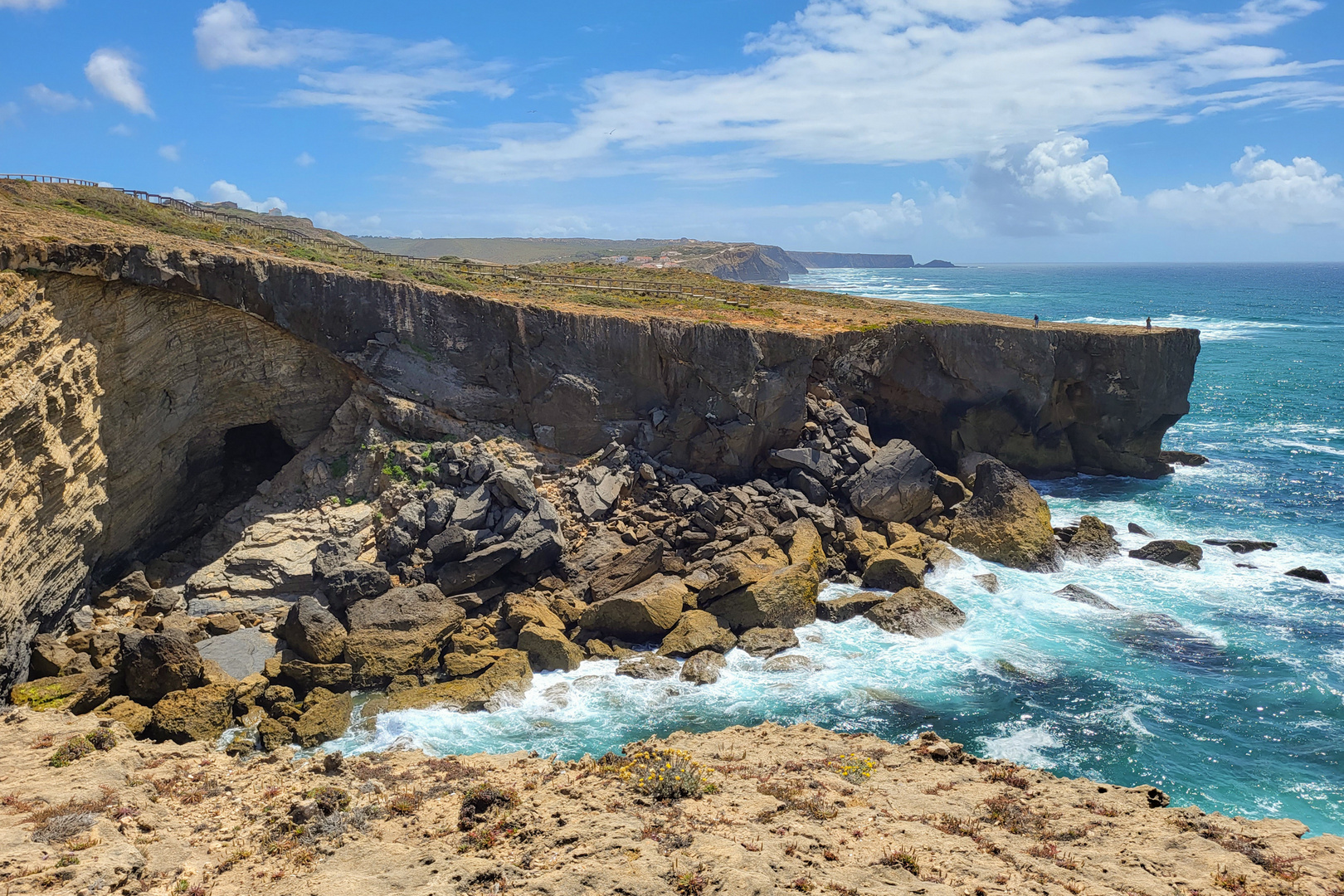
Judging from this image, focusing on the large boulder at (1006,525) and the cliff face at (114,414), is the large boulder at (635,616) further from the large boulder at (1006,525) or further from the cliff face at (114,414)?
the cliff face at (114,414)

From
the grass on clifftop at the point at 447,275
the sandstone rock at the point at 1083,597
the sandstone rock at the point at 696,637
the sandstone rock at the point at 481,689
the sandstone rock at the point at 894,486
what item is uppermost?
the grass on clifftop at the point at 447,275

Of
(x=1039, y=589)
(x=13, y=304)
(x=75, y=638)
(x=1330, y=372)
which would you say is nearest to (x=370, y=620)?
(x=75, y=638)

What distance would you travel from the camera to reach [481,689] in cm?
1853

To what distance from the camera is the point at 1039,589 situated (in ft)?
81.8

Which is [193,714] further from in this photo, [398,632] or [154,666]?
[398,632]

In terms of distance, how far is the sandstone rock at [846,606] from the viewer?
22.8 m

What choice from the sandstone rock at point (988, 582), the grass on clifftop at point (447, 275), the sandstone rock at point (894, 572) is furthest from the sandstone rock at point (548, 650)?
the grass on clifftop at point (447, 275)

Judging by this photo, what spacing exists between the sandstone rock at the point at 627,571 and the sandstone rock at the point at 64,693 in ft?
38.7

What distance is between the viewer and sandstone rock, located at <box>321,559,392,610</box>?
68.9 ft

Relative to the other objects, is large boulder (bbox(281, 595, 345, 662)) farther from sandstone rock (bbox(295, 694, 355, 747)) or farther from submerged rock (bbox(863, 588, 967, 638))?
submerged rock (bbox(863, 588, 967, 638))

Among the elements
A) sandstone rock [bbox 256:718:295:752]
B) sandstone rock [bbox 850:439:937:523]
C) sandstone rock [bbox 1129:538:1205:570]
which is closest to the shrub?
sandstone rock [bbox 256:718:295:752]

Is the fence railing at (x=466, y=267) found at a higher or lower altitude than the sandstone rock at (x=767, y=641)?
higher

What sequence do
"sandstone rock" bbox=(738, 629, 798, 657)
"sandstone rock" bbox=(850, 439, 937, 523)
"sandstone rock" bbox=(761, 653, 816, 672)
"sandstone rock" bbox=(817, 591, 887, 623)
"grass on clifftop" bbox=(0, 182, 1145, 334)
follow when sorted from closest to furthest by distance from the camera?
1. "sandstone rock" bbox=(761, 653, 816, 672)
2. "sandstone rock" bbox=(738, 629, 798, 657)
3. "sandstone rock" bbox=(817, 591, 887, 623)
4. "grass on clifftop" bbox=(0, 182, 1145, 334)
5. "sandstone rock" bbox=(850, 439, 937, 523)

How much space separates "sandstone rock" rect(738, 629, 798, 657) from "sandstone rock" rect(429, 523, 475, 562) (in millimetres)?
8293
